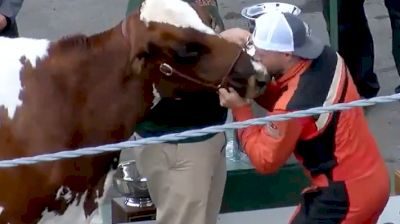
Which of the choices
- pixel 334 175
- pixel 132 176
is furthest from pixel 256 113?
pixel 334 175

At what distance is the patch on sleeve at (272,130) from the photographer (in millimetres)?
4926

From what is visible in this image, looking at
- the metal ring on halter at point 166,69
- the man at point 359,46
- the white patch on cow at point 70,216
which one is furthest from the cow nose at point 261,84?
the man at point 359,46

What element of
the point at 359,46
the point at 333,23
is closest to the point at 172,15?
the point at 333,23

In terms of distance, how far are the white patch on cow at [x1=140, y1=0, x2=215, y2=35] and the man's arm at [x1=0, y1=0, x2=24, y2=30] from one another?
155cm

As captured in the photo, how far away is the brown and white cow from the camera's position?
4820 millimetres

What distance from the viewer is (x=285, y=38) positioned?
16.1ft

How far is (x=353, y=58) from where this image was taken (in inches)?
320

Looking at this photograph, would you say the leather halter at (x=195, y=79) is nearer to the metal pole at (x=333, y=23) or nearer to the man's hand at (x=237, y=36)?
the man's hand at (x=237, y=36)

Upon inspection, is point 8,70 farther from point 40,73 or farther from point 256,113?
point 256,113

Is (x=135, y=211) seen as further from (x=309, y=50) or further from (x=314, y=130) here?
(x=309, y=50)

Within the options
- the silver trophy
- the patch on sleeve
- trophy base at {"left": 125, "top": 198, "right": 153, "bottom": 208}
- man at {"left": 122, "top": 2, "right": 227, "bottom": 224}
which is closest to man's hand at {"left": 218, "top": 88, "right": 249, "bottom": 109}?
the patch on sleeve

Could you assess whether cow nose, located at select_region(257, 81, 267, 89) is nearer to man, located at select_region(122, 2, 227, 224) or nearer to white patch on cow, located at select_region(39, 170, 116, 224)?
man, located at select_region(122, 2, 227, 224)

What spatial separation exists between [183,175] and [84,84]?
0.90m

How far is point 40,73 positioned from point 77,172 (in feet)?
1.43
